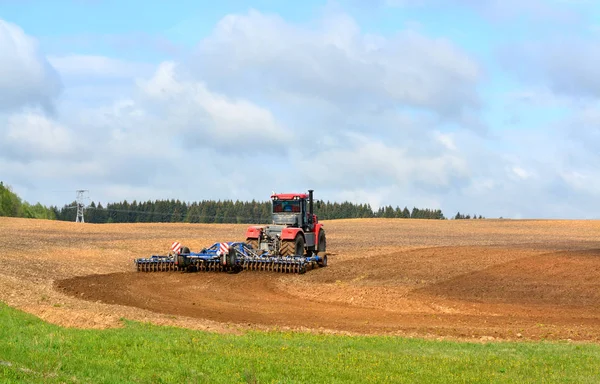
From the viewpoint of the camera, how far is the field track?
21.0 metres

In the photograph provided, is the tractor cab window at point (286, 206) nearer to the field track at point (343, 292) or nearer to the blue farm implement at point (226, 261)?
the blue farm implement at point (226, 261)

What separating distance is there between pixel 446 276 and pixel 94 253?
20901mm

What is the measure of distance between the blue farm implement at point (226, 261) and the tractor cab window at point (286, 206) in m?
2.51

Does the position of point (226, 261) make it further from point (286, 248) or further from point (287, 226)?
point (287, 226)

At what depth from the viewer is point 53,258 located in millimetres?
40156

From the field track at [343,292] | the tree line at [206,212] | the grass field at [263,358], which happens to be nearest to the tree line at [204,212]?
the tree line at [206,212]

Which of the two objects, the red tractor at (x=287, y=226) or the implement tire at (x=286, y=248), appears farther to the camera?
the red tractor at (x=287, y=226)

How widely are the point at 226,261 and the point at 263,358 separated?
1893 cm

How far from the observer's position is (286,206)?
1443 inches

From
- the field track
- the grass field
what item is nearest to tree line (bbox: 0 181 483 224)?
the field track

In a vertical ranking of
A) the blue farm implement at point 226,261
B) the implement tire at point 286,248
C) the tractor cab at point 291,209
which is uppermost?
the tractor cab at point 291,209

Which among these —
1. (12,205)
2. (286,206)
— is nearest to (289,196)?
(286,206)

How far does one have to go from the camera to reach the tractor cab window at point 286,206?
36.4 metres

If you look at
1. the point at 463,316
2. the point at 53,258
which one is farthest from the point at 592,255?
the point at 53,258
